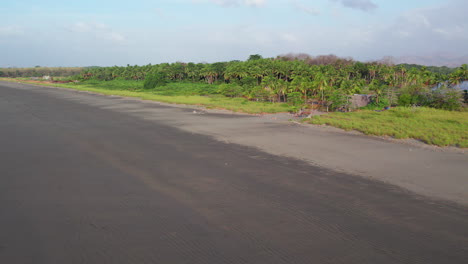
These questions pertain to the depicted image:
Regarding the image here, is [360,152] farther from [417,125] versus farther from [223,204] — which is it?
[223,204]

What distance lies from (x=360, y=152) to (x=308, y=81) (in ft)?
90.4

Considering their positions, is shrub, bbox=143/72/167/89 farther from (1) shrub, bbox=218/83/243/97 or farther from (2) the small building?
(2) the small building

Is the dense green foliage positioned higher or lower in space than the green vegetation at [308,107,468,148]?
higher

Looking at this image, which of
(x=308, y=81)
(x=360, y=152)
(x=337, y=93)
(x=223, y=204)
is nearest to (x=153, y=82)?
(x=308, y=81)

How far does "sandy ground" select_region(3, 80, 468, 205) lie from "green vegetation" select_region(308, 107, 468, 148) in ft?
2.42

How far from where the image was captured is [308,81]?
1558 inches

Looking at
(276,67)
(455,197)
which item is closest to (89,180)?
(455,197)

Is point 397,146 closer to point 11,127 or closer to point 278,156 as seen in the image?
point 278,156

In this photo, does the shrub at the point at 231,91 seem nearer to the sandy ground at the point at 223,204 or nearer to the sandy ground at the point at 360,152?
the sandy ground at the point at 360,152

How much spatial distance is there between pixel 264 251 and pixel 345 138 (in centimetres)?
1141

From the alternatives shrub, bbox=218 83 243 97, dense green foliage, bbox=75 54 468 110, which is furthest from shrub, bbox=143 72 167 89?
shrub, bbox=218 83 243 97

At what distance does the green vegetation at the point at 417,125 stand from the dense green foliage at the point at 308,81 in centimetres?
464

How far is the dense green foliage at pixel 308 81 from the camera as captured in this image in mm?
Answer: 28453

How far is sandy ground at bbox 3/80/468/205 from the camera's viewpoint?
9.62 meters
